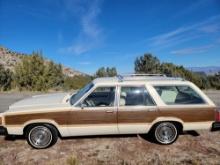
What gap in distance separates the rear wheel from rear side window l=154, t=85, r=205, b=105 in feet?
8.70

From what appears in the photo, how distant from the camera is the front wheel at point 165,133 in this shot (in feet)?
19.6

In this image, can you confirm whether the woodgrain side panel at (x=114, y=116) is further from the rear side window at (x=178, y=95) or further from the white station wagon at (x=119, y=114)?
the rear side window at (x=178, y=95)

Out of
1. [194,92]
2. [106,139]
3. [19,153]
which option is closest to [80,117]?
[106,139]

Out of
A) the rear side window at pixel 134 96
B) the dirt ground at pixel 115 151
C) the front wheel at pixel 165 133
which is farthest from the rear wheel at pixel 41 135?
the front wheel at pixel 165 133

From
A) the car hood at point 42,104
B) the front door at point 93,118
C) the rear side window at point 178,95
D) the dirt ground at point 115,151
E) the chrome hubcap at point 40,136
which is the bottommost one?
the dirt ground at point 115,151

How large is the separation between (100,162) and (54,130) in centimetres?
135

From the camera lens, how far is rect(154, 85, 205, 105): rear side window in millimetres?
6048

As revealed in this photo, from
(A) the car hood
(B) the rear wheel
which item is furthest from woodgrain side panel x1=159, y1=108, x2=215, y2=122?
(B) the rear wheel

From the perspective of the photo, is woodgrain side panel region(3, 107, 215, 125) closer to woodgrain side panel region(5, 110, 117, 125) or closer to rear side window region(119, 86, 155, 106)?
woodgrain side panel region(5, 110, 117, 125)

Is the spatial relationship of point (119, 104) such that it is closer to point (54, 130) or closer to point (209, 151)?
point (54, 130)

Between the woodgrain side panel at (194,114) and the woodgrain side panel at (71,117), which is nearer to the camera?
the woodgrain side panel at (71,117)

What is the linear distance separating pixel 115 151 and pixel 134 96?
1338 millimetres

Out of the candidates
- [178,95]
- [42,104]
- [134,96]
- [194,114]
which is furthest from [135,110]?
[42,104]

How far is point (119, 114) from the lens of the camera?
582cm
